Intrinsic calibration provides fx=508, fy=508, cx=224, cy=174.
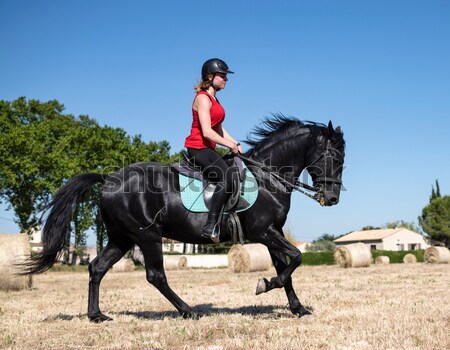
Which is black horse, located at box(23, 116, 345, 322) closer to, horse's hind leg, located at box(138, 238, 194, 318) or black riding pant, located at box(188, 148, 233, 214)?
horse's hind leg, located at box(138, 238, 194, 318)

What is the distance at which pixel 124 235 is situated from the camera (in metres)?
8.95

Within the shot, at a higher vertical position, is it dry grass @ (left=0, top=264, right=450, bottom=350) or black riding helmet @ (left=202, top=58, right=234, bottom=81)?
black riding helmet @ (left=202, top=58, right=234, bottom=81)

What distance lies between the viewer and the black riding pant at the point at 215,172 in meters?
7.91

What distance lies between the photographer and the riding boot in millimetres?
7898

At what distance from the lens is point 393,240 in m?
94.6

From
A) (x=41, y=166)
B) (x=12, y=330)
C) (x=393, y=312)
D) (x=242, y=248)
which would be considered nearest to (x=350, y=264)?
(x=242, y=248)

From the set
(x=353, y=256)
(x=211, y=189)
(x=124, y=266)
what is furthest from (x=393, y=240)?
(x=211, y=189)

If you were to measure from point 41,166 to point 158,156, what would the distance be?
15455mm

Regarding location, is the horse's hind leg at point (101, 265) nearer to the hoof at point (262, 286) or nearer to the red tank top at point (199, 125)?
the red tank top at point (199, 125)

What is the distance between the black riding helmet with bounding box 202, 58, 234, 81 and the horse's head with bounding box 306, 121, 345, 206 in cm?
187

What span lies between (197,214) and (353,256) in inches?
937

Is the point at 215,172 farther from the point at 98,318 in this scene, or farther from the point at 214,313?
the point at 98,318

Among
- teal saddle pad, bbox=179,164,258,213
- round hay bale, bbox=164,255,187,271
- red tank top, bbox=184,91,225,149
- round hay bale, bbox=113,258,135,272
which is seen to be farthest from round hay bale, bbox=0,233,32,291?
round hay bale, bbox=164,255,187,271

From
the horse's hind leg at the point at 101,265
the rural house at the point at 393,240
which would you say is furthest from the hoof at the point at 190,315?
the rural house at the point at 393,240
